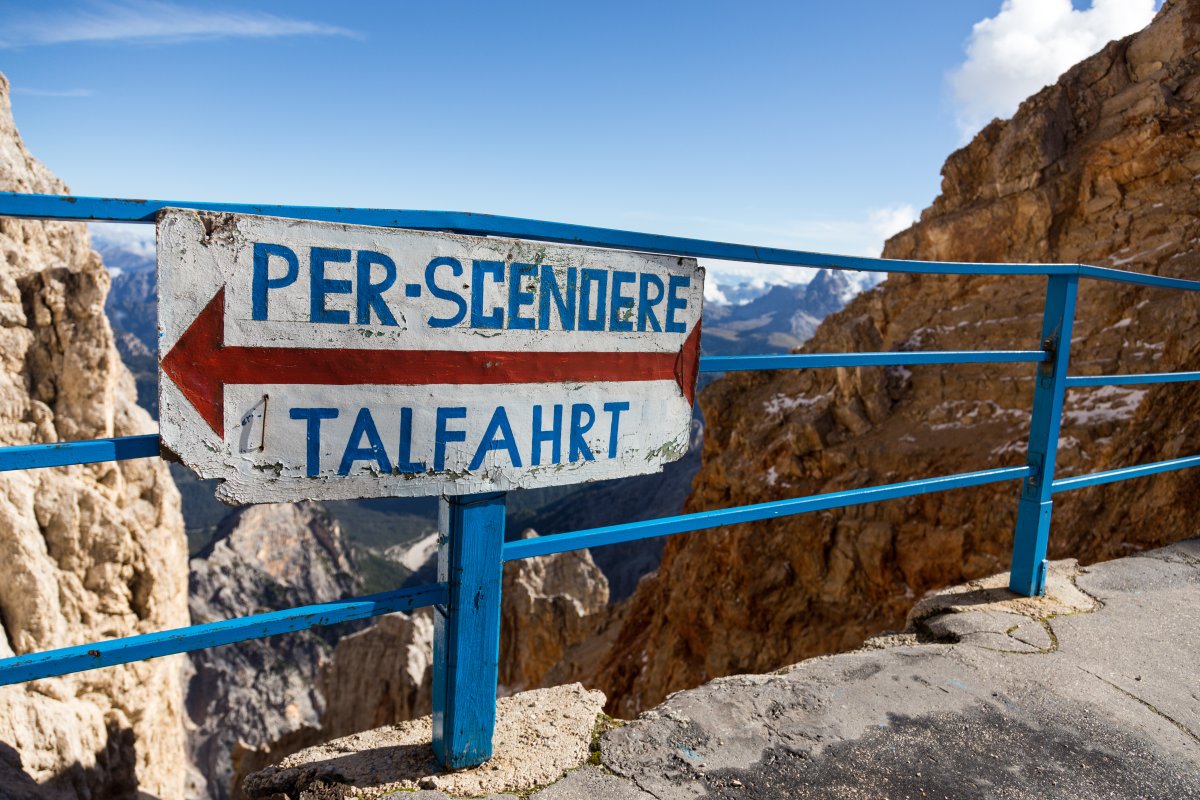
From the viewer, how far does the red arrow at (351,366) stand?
1517mm

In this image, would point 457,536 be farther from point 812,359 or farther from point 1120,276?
point 1120,276

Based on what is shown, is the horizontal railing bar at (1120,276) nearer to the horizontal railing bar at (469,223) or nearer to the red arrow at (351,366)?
the horizontal railing bar at (469,223)

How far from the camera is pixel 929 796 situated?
1.91 meters

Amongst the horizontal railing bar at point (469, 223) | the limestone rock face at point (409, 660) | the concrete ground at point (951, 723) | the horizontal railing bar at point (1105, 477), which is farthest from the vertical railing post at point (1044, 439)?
the limestone rock face at point (409, 660)

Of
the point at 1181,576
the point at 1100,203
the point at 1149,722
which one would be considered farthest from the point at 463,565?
the point at 1100,203

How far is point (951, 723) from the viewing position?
88.4 inches

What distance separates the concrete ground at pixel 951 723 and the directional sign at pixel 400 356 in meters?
0.79

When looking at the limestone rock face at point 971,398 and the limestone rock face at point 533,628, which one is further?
the limestone rock face at point 533,628

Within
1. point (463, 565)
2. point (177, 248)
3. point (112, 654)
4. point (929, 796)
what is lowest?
point (929, 796)

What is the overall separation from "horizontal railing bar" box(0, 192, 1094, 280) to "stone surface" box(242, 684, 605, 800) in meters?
1.33

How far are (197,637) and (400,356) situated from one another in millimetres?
728

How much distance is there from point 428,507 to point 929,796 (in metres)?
119

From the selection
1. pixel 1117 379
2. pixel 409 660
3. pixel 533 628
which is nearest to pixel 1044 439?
pixel 1117 379

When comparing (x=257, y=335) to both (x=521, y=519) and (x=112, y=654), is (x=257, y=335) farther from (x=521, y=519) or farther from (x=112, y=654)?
(x=521, y=519)
